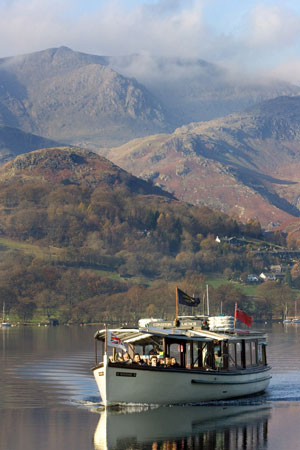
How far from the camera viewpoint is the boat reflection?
57.6 metres

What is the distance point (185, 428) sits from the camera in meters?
62.3

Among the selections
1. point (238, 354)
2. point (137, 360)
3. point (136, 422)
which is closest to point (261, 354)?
point (238, 354)

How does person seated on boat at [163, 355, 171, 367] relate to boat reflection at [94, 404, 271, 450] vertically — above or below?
above

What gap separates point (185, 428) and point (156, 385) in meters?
5.81

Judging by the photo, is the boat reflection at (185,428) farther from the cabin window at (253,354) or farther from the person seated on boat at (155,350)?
the cabin window at (253,354)

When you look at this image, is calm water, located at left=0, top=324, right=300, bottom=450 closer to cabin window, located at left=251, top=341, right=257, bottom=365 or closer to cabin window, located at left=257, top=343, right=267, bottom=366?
cabin window, located at left=257, top=343, right=267, bottom=366

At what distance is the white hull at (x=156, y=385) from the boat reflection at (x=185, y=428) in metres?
0.86

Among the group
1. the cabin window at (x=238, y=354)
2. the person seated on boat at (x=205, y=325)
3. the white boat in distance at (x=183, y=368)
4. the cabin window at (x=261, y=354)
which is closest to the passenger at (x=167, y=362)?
the white boat in distance at (x=183, y=368)

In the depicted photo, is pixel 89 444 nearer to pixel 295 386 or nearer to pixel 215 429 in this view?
pixel 215 429

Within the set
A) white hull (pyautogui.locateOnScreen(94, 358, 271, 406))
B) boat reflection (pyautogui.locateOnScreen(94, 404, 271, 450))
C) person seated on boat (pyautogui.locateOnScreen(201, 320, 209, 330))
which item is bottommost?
boat reflection (pyautogui.locateOnScreen(94, 404, 271, 450))

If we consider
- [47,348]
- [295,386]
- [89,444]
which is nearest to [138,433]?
[89,444]

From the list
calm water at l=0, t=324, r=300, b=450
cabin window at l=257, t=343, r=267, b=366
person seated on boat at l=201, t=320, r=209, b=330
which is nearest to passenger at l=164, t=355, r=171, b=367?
calm water at l=0, t=324, r=300, b=450

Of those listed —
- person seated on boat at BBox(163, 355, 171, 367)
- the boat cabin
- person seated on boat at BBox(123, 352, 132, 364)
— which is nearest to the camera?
person seated on boat at BBox(163, 355, 171, 367)

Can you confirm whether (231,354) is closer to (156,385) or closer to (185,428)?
(156,385)
